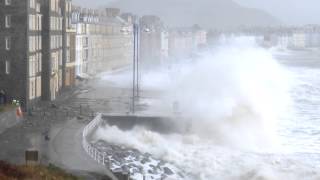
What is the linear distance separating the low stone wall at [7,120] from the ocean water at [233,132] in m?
2.87

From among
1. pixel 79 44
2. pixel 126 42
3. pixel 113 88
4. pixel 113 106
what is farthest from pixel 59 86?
pixel 126 42

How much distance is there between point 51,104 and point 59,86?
4.92 m

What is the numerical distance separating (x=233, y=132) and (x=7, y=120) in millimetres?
8771

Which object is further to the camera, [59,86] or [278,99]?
[278,99]

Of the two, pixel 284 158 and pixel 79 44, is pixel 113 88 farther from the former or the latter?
pixel 284 158

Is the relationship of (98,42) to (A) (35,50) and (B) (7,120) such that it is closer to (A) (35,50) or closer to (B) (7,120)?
(A) (35,50)

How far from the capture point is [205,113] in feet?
92.9

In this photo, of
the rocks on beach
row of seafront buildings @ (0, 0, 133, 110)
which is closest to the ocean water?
the rocks on beach

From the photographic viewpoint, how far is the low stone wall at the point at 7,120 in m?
21.1

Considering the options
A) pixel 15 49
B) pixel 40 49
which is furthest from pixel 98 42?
pixel 15 49

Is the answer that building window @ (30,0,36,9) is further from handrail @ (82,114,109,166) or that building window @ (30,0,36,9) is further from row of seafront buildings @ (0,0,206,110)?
handrail @ (82,114,109,166)

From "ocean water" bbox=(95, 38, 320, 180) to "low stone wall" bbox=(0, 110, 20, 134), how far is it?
2.87m

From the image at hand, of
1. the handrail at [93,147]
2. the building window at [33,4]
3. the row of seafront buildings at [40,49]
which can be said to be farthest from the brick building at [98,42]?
the handrail at [93,147]

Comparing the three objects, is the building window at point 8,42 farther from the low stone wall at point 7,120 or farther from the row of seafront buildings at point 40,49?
the low stone wall at point 7,120
